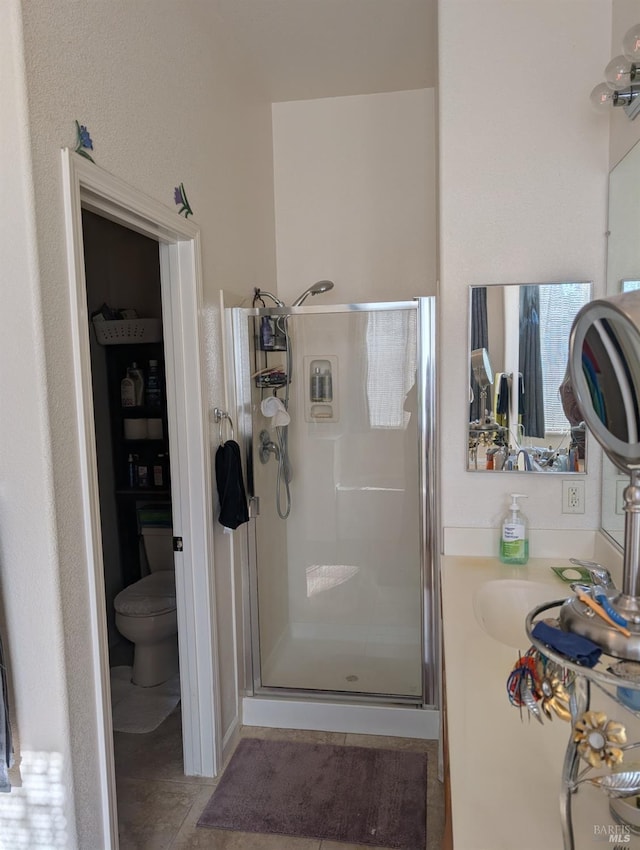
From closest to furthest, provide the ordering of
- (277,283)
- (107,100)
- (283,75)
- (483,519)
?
(107,100)
(483,519)
(283,75)
(277,283)

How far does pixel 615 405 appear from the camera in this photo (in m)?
0.74

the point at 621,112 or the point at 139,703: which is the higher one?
the point at 621,112

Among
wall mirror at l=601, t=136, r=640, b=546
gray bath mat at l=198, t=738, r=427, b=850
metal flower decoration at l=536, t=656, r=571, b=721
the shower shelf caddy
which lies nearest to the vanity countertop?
the shower shelf caddy

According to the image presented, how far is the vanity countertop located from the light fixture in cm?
145

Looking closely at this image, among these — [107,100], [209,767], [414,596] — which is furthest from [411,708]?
[107,100]

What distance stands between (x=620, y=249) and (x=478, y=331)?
0.50 m

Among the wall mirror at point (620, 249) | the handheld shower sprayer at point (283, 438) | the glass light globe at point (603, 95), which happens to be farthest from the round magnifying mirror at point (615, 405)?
the handheld shower sprayer at point (283, 438)

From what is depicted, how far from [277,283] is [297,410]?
798 millimetres

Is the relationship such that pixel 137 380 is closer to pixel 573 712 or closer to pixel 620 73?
pixel 620 73

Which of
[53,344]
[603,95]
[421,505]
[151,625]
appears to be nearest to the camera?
[53,344]

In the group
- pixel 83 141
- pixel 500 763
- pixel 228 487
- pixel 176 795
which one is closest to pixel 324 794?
pixel 176 795

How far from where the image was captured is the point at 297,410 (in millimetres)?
3092

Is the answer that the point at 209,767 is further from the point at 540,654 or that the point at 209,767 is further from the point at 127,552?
the point at 540,654

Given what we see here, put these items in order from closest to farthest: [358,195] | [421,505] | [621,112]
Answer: [621,112]
[421,505]
[358,195]
